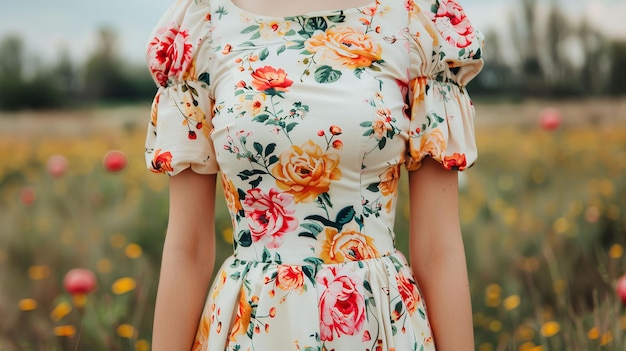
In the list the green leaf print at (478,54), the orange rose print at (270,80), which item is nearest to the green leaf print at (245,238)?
Result: the orange rose print at (270,80)

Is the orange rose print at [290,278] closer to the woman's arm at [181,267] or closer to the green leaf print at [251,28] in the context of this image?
the woman's arm at [181,267]

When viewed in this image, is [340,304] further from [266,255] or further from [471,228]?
[471,228]

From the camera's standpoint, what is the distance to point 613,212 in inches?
107

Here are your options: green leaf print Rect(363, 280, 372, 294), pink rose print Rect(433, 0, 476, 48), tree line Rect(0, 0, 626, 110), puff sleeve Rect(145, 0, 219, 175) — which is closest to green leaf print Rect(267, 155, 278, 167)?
puff sleeve Rect(145, 0, 219, 175)

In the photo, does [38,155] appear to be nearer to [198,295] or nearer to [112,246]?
[112,246]

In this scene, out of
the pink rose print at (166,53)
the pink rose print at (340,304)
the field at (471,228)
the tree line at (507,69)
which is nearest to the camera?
the pink rose print at (340,304)

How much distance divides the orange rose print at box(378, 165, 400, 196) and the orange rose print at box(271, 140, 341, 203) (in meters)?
0.08

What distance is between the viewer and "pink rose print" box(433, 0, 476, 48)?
1264 millimetres

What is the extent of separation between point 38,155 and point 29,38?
0.42 metres

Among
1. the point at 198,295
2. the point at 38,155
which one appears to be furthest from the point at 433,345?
the point at 38,155

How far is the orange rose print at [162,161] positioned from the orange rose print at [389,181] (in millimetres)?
311

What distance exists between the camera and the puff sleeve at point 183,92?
1.25 m

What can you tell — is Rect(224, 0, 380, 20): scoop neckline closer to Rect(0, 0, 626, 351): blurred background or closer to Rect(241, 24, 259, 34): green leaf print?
Rect(241, 24, 259, 34): green leaf print

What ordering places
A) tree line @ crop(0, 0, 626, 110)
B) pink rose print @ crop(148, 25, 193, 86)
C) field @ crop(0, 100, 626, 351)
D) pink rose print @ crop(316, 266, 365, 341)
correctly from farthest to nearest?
tree line @ crop(0, 0, 626, 110) → field @ crop(0, 100, 626, 351) → pink rose print @ crop(148, 25, 193, 86) → pink rose print @ crop(316, 266, 365, 341)
